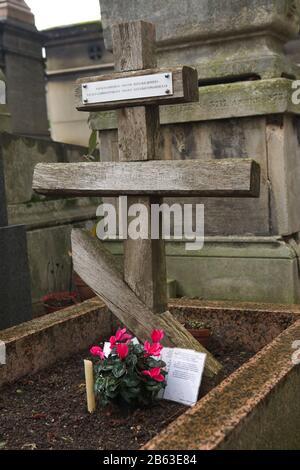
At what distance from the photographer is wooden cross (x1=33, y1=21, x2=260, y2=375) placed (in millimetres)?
2900

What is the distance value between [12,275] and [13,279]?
0.03m

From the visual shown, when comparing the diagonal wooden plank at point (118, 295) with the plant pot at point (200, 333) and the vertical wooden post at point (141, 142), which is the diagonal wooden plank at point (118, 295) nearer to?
the vertical wooden post at point (141, 142)

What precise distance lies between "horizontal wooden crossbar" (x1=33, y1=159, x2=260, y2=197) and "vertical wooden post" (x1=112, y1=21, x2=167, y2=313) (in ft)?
0.26

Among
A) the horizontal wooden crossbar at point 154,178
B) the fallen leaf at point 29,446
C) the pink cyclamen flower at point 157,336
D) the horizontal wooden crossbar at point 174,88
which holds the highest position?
the horizontal wooden crossbar at point 174,88

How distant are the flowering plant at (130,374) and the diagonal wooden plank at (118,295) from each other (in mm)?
269

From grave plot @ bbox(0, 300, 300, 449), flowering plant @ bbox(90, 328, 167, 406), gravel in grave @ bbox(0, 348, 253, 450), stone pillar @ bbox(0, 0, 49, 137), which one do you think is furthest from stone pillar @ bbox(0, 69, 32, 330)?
stone pillar @ bbox(0, 0, 49, 137)

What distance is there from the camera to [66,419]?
2822 mm

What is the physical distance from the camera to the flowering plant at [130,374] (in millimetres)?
2744

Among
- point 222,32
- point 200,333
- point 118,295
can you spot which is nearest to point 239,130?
point 222,32

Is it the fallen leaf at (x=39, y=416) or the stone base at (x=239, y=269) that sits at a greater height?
the stone base at (x=239, y=269)

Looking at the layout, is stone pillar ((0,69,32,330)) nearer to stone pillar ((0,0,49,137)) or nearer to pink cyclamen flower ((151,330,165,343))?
pink cyclamen flower ((151,330,165,343))

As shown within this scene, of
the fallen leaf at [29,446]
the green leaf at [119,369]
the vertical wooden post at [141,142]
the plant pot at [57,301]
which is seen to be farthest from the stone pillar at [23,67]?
the fallen leaf at [29,446]

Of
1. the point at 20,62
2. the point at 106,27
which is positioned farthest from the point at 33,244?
the point at 20,62

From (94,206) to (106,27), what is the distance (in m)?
2.17
